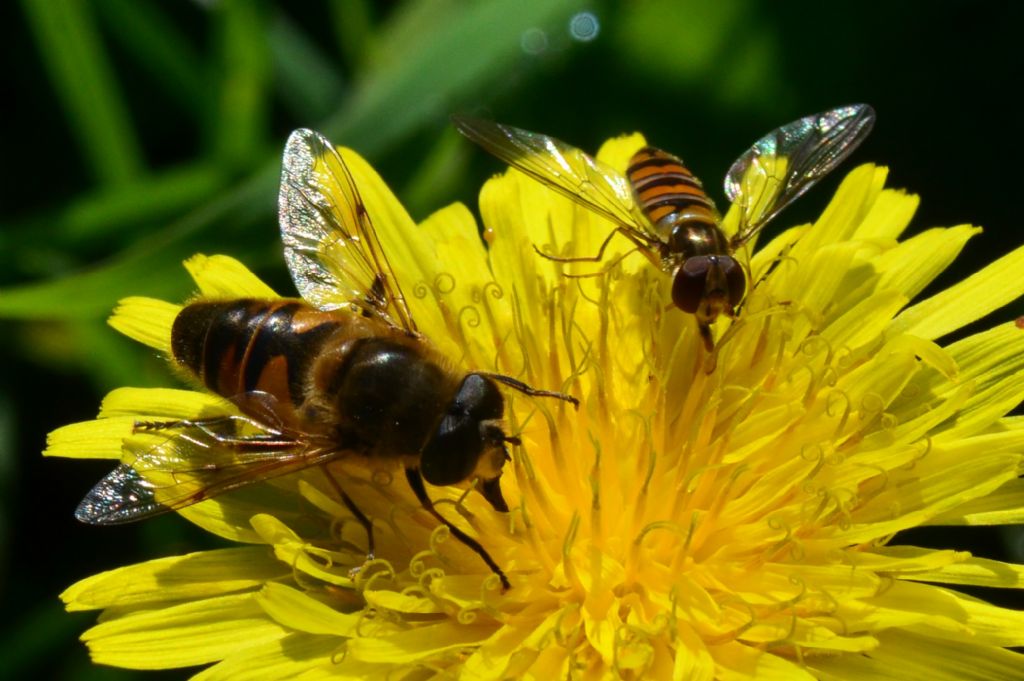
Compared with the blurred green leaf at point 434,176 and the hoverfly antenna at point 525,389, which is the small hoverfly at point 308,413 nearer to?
the hoverfly antenna at point 525,389

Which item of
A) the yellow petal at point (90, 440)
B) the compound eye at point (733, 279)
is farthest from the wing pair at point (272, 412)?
the compound eye at point (733, 279)

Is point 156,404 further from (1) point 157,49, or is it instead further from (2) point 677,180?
(1) point 157,49

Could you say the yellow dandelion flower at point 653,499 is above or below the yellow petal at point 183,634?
above

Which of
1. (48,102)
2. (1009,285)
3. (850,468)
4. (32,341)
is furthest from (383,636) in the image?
(48,102)

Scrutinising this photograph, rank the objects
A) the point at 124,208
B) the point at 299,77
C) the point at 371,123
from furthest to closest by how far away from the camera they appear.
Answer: the point at 299,77
the point at 124,208
the point at 371,123

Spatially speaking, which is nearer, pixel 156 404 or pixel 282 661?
pixel 282 661

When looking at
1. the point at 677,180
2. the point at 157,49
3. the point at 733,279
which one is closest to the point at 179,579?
the point at 733,279

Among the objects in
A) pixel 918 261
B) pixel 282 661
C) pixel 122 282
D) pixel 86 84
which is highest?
pixel 86 84
